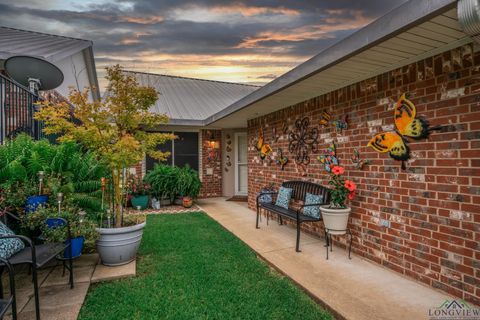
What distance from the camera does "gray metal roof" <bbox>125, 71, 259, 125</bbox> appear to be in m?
9.65

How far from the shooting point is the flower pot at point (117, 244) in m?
3.50

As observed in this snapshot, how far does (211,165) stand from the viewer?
9953 millimetres

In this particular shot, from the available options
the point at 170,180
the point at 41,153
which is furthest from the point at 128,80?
the point at 170,180

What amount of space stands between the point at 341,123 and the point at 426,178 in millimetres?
1500

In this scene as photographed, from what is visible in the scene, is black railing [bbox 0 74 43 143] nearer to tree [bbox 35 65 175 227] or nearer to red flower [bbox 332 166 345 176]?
tree [bbox 35 65 175 227]

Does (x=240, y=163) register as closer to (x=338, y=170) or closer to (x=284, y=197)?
(x=284, y=197)

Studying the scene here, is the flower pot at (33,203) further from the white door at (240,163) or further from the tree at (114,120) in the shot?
the white door at (240,163)

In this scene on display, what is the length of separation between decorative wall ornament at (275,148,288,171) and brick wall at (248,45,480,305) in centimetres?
173

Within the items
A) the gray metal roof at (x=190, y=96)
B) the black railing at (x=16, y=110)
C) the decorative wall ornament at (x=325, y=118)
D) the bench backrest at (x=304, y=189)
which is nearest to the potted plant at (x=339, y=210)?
the bench backrest at (x=304, y=189)

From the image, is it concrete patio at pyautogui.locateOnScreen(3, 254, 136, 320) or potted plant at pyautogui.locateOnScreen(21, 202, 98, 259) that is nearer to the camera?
concrete patio at pyautogui.locateOnScreen(3, 254, 136, 320)

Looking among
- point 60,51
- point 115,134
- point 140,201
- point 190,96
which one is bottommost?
point 140,201

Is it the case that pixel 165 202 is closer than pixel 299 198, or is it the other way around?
pixel 299 198

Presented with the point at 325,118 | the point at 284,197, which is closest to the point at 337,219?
the point at 284,197

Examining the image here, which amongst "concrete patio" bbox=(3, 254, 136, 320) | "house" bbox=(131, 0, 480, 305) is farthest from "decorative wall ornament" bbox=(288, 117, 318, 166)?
"concrete patio" bbox=(3, 254, 136, 320)
